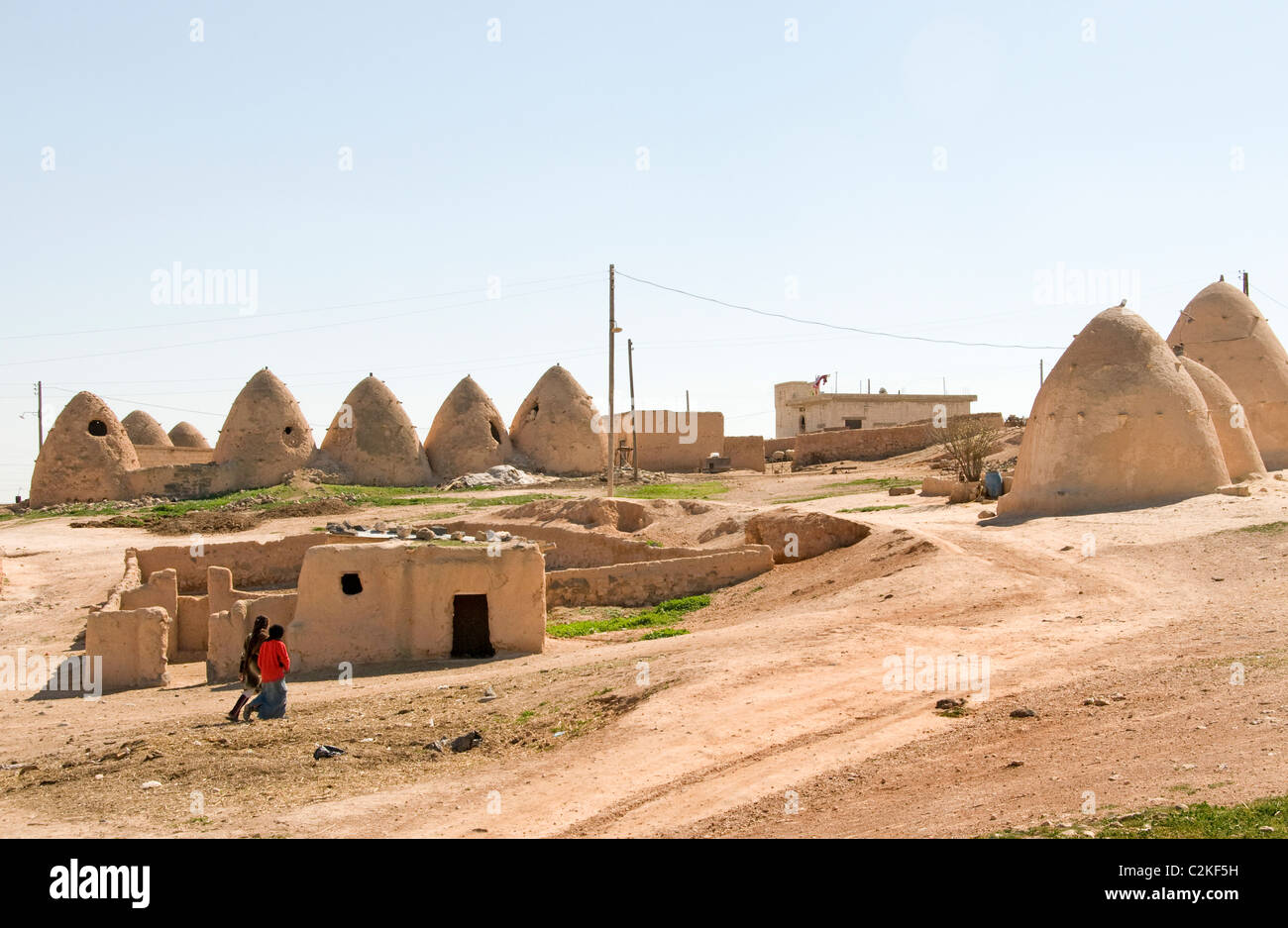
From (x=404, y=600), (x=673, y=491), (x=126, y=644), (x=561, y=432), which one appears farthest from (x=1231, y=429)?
(x=561, y=432)

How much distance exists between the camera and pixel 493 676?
1105 centimetres

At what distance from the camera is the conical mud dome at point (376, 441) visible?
31703 millimetres

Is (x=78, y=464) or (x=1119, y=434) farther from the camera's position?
(x=78, y=464)

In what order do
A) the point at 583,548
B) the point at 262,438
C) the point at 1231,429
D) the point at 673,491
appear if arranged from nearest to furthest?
the point at 583,548 < the point at 1231,429 < the point at 673,491 < the point at 262,438

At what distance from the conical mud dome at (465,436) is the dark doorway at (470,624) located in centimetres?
1996

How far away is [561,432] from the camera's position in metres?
34.2

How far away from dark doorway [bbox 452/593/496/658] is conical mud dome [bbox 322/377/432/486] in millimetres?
19235

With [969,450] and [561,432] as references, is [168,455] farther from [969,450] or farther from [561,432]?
[969,450]

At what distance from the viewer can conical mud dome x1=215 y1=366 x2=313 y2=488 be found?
3031 centimetres

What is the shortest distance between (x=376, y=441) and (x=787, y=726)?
83.7 ft

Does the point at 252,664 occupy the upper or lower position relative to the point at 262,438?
lower

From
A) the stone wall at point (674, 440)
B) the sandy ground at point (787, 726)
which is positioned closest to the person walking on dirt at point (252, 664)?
the sandy ground at point (787, 726)
